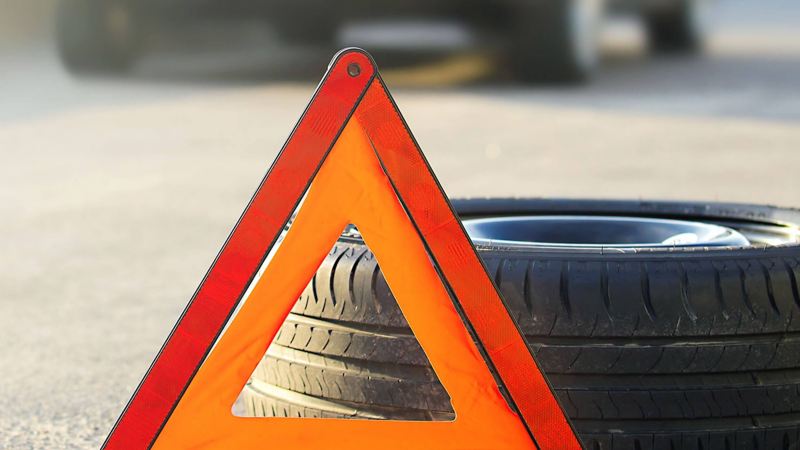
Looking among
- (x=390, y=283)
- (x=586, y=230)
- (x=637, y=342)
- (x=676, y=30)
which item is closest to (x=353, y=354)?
(x=390, y=283)

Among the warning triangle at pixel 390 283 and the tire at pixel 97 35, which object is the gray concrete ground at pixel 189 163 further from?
the warning triangle at pixel 390 283

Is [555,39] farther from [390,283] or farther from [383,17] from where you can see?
[390,283]

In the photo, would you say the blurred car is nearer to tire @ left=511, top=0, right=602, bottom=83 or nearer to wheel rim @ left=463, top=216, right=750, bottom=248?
tire @ left=511, top=0, right=602, bottom=83

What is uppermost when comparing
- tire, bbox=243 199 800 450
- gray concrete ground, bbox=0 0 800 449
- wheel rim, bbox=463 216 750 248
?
gray concrete ground, bbox=0 0 800 449

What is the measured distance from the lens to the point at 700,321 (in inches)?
83.0

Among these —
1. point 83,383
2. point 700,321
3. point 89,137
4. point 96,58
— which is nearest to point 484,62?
point 96,58

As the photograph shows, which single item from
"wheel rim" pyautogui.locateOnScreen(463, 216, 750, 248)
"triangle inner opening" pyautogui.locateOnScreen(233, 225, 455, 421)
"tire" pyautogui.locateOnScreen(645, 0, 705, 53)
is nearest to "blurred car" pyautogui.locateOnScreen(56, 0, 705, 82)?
"tire" pyautogui.locateOnScreen(645, 0, 705, 53)

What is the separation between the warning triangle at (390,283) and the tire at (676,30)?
14.5m

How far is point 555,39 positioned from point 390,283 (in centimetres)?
899

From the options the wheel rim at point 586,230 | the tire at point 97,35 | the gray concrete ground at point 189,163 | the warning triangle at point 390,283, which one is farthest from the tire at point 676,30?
the warning triangle at point 390,283

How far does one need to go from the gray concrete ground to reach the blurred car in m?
0.30

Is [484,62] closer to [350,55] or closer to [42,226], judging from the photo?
[42,226]

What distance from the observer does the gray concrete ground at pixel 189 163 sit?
12.3 feet

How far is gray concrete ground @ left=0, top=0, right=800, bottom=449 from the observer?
374 cm
